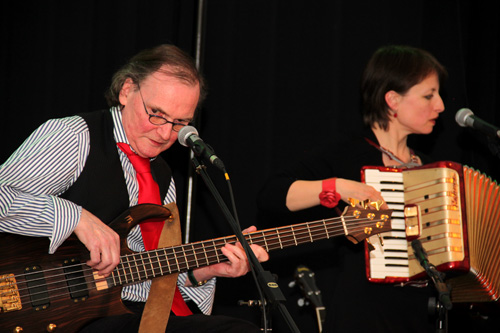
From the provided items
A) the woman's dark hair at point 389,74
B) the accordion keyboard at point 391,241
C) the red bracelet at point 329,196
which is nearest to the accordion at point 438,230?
the accordion keyboard at point 391,241

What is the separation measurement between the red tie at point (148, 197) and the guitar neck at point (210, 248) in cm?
15

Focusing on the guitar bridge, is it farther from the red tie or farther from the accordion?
the accordion

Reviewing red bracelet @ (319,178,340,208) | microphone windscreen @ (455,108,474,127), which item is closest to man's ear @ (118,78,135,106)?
red bracelet @ (319,178,340,208)

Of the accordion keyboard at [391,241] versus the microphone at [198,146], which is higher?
the microphone at [198,146]

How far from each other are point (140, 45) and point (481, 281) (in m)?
2.31

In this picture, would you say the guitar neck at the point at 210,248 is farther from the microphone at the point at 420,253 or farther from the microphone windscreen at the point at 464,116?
the microphone windscreen at the point at 464,116

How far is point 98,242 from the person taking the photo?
2.13m

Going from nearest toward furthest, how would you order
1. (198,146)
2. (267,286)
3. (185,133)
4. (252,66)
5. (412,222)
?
(267,286)
(198,146)
(185,133)
(412,222)
(252,66)

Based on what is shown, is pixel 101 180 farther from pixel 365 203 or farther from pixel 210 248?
pixel 365 203

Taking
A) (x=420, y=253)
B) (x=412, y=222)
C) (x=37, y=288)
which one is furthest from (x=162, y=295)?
(x=412, y=222)

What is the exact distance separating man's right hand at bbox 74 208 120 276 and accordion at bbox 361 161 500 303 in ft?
4.33

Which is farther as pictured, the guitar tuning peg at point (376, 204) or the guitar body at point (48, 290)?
the guitar tuning peg at point (376, 204)

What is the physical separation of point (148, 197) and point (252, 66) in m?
1.57

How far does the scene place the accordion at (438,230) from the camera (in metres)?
2.89
